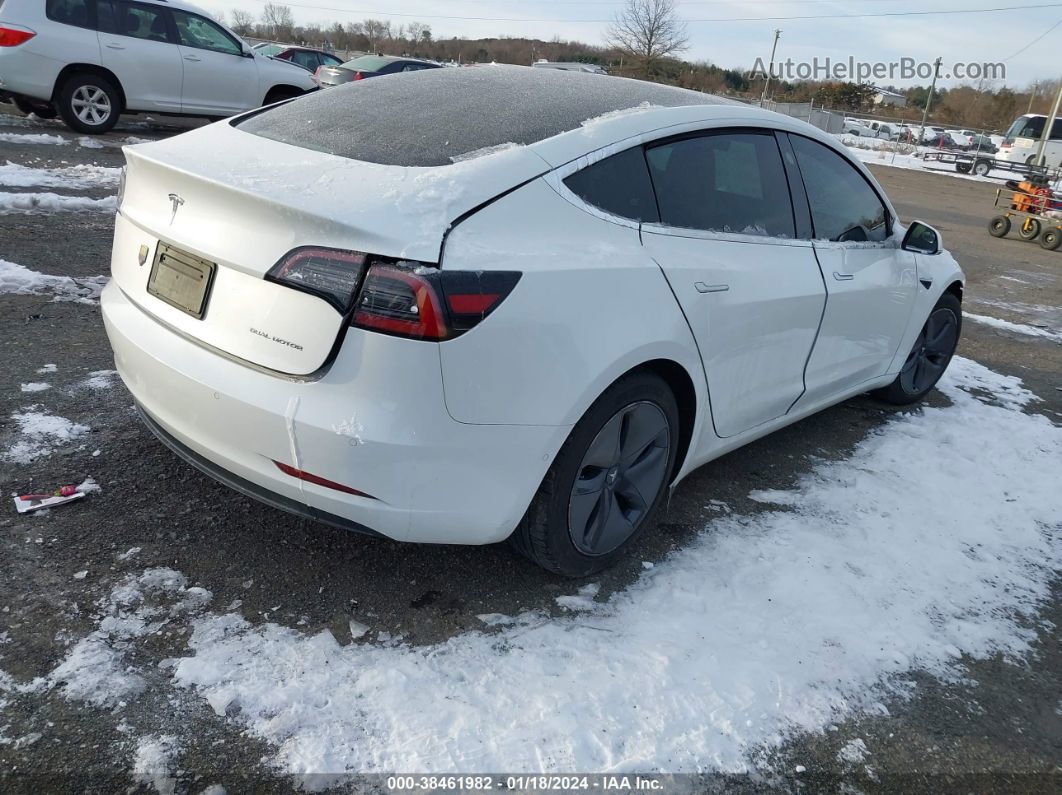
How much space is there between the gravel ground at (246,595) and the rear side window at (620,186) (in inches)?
50.0

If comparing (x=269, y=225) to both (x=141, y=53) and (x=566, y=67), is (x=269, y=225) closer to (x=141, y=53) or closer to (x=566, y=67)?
(x=141, y=53)

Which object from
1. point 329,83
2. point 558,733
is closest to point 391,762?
point 558,733

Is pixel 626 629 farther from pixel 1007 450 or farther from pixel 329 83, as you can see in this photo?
pixel 329 83

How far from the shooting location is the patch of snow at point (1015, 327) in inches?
295

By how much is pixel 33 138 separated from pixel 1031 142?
30729 mm

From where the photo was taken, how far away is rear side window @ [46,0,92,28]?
1012cm

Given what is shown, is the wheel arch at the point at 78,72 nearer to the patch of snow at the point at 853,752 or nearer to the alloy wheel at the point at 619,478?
the alloy wheel at the point at 619,478

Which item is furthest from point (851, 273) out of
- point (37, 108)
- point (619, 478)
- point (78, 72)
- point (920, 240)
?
point (37, 108)

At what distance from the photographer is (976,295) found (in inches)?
358

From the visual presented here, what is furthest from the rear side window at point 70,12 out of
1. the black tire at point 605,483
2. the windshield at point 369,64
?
the black tire at point 605,483

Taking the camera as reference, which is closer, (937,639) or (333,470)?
(333,470)

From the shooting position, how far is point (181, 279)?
251cm

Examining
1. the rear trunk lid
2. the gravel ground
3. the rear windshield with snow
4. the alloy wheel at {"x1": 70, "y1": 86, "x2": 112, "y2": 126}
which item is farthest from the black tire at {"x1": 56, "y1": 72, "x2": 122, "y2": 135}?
the rear trunk lid

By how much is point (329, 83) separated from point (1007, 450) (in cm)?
1418
